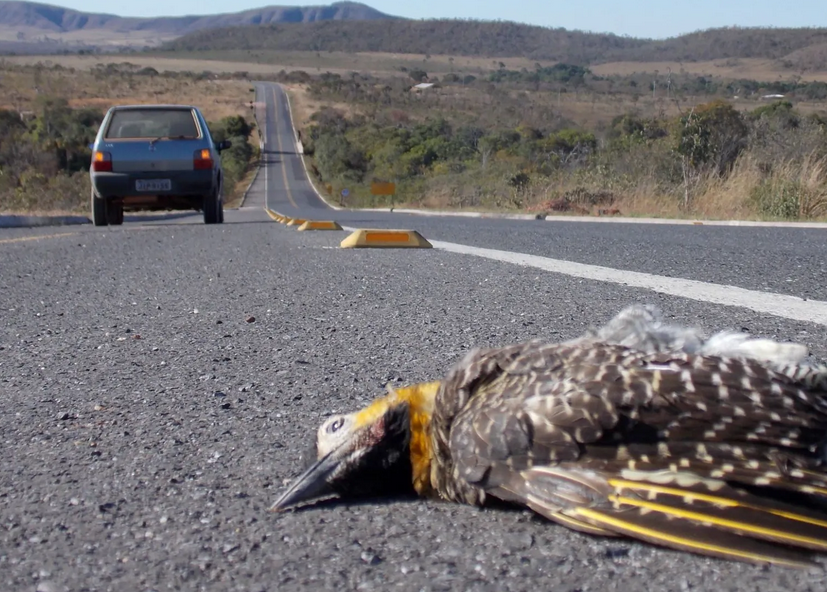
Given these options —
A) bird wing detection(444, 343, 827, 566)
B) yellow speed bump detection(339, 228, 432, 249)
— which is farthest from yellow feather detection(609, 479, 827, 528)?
yellow speed bump detection(339, 228, 432, 249)

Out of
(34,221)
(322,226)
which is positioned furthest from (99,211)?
(322,226)

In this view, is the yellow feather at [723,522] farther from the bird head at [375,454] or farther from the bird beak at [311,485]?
the bird beak at [311,485]

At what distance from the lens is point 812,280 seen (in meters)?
4.60

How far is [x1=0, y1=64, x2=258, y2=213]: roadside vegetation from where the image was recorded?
25953 millimetres

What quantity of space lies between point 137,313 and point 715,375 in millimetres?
3105

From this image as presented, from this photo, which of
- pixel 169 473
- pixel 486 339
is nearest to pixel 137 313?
pixel 486 339

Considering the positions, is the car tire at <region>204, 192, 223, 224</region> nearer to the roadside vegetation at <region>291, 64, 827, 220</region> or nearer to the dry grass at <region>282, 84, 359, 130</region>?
the roadside vegetation at <region>291, 64, 827, 220</region>

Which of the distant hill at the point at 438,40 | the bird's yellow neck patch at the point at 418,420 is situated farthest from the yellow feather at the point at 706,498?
the distant hill at the point at 438,40

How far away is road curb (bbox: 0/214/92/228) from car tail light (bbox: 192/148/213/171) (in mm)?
2851

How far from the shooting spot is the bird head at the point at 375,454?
1688mm

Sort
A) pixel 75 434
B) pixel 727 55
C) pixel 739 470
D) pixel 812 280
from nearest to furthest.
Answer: pixel 739 470 < pixel 75 434 < pixel 812 280 < pixel 727 55

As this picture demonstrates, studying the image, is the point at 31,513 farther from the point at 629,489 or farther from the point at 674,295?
the point at 674,295

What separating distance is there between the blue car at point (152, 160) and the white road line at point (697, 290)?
6384 mm

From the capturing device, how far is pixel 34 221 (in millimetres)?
12945
